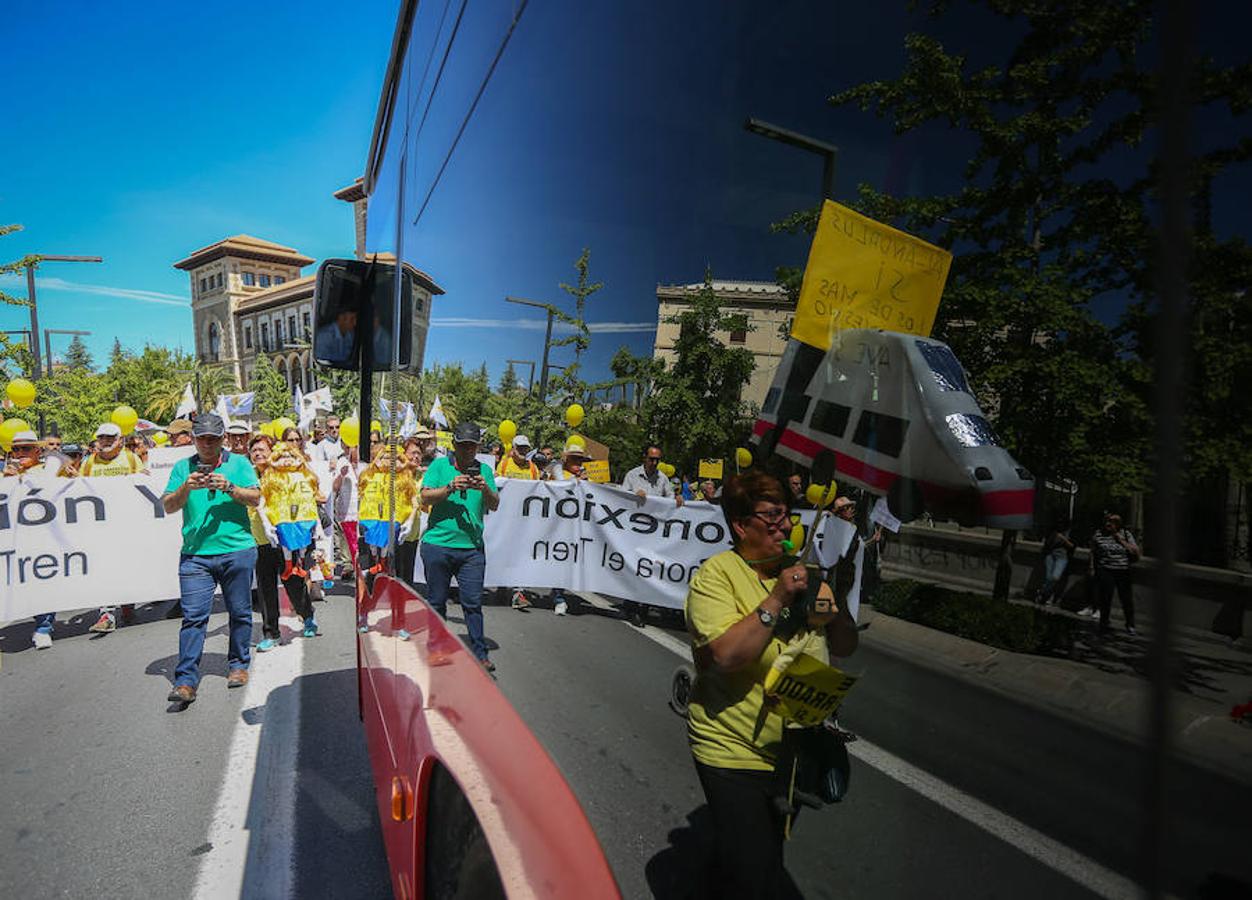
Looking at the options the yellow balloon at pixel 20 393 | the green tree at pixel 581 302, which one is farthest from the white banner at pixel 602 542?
the yellow balloon at pixel 20 393

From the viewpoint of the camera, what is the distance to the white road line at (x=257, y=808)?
2869 millimetres

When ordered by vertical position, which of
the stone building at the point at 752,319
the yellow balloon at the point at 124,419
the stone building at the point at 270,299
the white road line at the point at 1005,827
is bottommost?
the white road line at the point at 1005,827

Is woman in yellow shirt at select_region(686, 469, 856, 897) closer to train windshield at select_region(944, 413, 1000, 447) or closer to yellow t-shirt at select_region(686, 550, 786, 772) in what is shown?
yellow t-shirt at select_region(686, 550, 786, 772)

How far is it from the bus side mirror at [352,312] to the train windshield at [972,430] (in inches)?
111

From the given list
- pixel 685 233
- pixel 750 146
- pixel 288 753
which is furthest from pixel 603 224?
pixel 288 753

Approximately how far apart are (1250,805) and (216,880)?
3.42 m

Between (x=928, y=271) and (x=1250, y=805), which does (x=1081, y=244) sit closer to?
(x=928, y=271)

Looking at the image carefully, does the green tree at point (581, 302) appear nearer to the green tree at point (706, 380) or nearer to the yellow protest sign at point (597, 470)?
the green tree at point (706, 380)

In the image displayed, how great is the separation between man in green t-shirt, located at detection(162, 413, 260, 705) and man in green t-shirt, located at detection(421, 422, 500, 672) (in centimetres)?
142

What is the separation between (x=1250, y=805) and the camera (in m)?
0.56

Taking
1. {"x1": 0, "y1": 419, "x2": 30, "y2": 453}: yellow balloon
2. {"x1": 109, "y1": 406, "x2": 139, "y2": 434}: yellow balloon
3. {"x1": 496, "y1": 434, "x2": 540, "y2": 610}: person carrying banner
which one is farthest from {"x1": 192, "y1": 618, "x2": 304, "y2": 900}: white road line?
{"x1": 0, "y1": 419, "x2": 30, "y2": 453}: yellow balloon

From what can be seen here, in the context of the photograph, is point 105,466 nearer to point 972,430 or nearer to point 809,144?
point 809,144

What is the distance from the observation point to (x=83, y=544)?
20.7ft

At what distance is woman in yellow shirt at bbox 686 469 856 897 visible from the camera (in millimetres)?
1246
